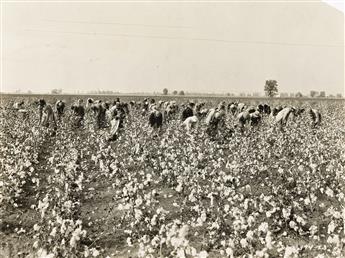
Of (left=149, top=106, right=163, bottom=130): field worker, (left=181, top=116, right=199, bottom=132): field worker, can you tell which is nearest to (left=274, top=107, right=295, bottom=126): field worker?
(left=181, top=116, right=199, bottom=132): field worker

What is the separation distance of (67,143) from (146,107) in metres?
10.3

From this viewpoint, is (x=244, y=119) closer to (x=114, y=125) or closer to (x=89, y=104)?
(x=114, y=125)

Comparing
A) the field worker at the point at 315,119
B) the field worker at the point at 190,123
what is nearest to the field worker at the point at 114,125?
the field worker at the point at 190,123

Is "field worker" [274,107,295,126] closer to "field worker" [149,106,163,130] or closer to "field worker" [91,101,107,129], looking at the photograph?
"field worker" [149,106,163,130]

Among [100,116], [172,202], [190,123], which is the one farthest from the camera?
[100,116]

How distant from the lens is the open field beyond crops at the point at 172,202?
7238mm

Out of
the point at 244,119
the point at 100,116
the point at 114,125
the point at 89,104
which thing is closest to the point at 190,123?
the point at 244,119

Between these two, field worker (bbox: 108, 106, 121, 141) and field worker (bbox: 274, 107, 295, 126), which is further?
field worker (bbox: 274, 107, 295, 126)

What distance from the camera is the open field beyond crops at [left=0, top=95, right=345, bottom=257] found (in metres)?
7.24

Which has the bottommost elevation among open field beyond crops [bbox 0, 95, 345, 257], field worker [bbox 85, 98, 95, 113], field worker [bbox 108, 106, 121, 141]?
open field beyond crops [bbox 0, 95, 345, 257]

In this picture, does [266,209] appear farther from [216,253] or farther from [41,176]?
[41,176]

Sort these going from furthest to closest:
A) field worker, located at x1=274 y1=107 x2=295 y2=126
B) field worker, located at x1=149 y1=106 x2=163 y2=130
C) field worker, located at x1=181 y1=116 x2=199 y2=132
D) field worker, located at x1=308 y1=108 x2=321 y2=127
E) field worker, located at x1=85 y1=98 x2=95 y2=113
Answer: field worker, located at x1=85 y1=98 x2=95 y2=113 → field worker, located at x1=308 y1=108 x2=321 y2=127 → field worker, located at x1=274 y1=107 x2=295 y2=126 → field worker, located at x1=181 y1=116 x2=199 y2=132 → field worker, located at x1=149 y1=106 x2=163 y2=130

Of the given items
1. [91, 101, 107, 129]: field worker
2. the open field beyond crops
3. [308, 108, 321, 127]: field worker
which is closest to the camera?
the open field beyond crops

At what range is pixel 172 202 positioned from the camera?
32.2ft
